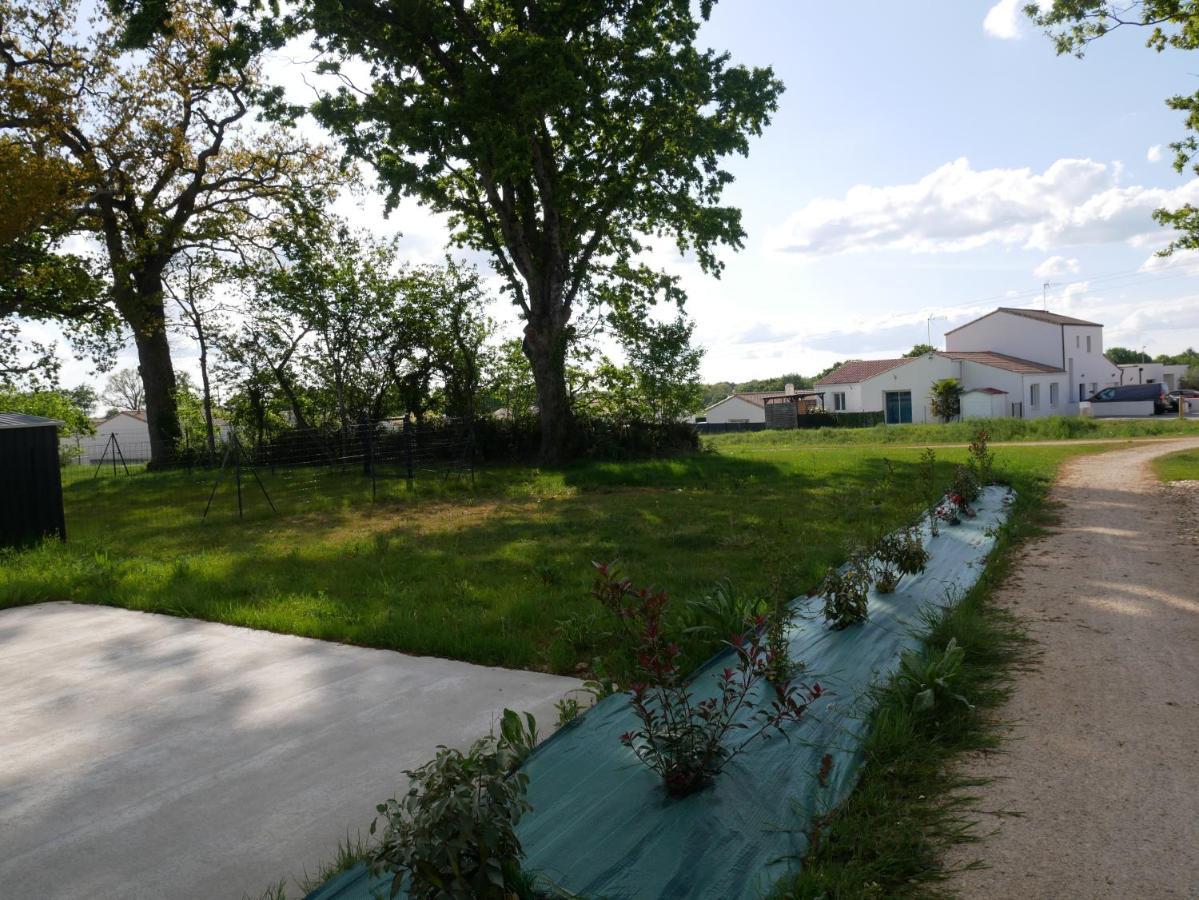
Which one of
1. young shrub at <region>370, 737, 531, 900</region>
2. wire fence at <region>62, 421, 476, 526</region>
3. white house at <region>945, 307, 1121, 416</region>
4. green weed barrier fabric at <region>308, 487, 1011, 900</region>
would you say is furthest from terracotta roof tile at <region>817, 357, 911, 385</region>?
young shrub at <region>370, 737, 531, 900</region>

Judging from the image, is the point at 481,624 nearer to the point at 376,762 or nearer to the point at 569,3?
the point at 376,762

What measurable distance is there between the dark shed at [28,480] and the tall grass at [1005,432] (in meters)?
17.7

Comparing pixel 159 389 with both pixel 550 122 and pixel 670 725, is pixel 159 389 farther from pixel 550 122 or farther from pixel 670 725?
pixel 670 725

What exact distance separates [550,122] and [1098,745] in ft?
53.1

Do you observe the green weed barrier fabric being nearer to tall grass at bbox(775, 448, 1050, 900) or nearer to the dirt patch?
tall grass at bbox(775, 448, 1050, 900)

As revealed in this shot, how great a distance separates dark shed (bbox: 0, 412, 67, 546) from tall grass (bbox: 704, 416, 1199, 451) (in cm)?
1768

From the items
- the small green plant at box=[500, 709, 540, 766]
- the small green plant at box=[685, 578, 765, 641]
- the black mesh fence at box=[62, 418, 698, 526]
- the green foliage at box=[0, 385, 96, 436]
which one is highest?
the green foliage at box=[0, 385, 96, 436]

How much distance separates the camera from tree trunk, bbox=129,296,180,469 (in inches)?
965

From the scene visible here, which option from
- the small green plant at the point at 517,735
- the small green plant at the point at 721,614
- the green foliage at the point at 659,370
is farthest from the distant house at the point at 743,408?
the small green plant at the point at 517,735

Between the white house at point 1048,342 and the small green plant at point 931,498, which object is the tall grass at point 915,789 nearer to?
the small green plant at point 931,498

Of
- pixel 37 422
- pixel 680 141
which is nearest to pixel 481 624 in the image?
pixel 37 422

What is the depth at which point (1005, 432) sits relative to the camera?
26.9 metres

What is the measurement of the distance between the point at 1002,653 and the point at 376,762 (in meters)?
3.55

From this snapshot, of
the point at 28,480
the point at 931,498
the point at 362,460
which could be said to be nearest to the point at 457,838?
the point at 931,498
